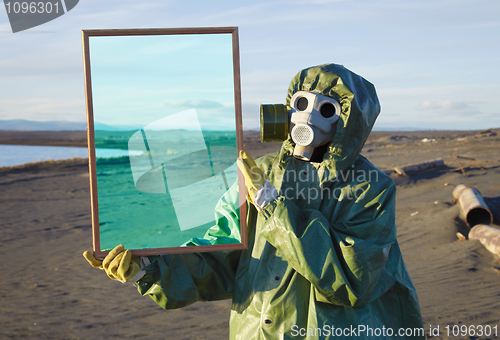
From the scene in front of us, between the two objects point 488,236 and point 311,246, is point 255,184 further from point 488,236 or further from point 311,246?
point 488,236

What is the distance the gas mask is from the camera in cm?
219

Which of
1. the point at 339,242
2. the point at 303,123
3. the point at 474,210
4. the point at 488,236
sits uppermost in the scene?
the point at 303,123

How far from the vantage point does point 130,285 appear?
7230mm

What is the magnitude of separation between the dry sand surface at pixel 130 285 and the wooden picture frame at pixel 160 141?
1.64m

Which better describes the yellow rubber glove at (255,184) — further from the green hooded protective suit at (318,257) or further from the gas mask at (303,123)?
the gas mask at (303,123)

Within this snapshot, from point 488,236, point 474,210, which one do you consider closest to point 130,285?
point 488,236

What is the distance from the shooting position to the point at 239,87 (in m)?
2.16

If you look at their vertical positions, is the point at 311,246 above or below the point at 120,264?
above

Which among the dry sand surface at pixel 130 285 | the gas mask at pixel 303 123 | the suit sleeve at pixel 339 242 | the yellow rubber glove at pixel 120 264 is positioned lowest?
the dry sand surface at pixel 130 285

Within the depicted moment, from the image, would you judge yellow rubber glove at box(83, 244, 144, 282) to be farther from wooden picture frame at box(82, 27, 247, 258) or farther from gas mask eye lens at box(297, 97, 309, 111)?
gas mask eye lens at box(297, 97, 309, 111)

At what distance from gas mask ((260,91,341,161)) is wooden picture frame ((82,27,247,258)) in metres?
0.19

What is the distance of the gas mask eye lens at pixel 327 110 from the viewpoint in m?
2.30

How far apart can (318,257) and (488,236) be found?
6.82 metres

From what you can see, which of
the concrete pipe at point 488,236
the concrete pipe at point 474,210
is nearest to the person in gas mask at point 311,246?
the concrete pipe at point 488,236
